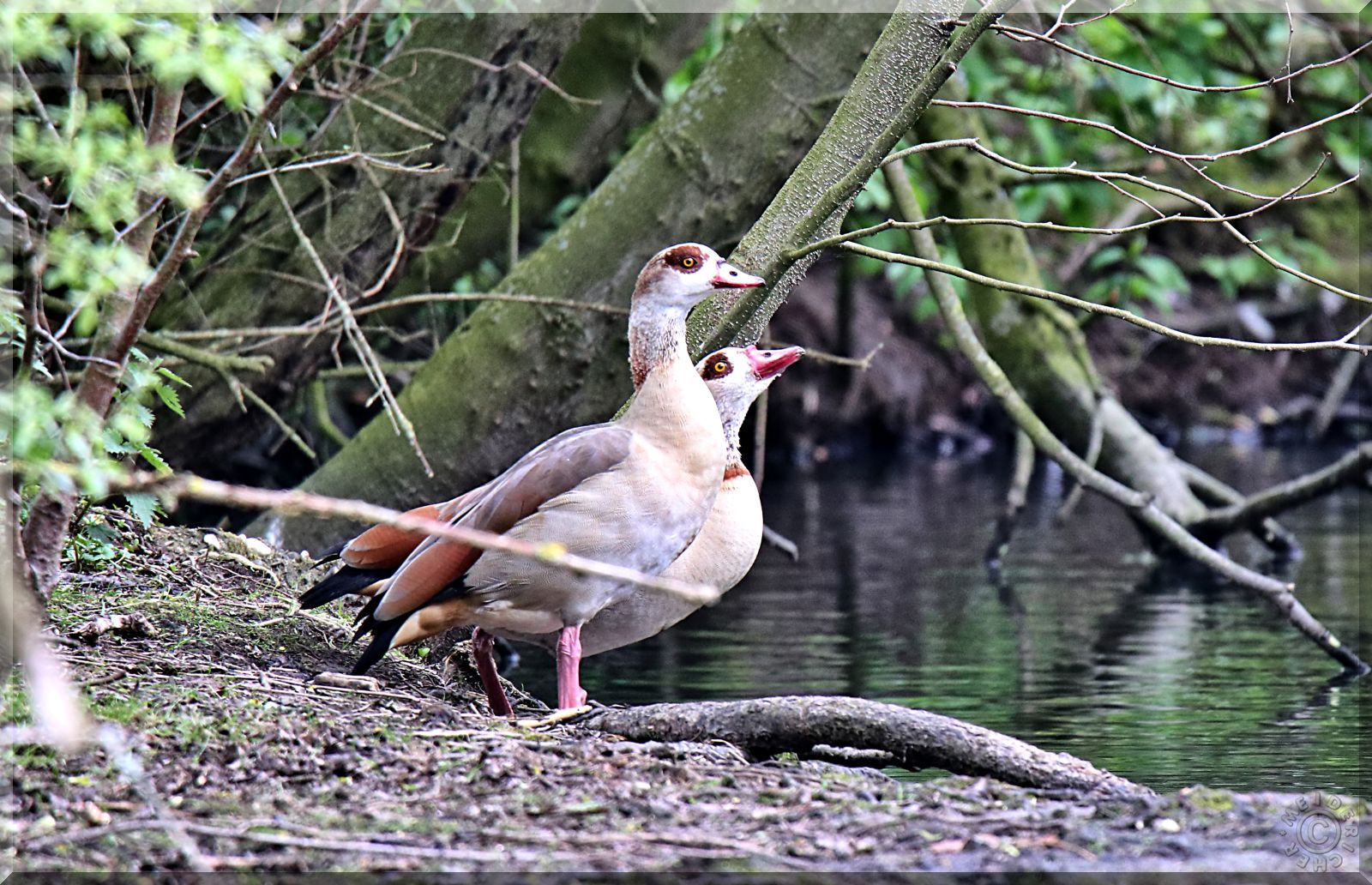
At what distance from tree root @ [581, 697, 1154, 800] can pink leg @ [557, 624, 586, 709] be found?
0.25 m

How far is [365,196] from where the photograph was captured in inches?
267

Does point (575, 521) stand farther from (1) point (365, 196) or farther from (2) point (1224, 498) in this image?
(2) point (1224, 498)

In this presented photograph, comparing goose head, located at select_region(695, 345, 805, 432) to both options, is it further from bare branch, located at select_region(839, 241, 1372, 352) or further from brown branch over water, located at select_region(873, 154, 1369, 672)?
brown branch over water, located at select_region(873, 154, 1369, 672)

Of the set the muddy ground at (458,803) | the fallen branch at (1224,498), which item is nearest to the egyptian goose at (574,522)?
the muddy ground at (458,803)

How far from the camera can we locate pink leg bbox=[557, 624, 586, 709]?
4.42 m

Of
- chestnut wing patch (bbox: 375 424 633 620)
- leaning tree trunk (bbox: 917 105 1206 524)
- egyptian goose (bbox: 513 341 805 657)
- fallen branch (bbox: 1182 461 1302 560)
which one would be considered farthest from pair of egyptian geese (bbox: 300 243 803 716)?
fallen branch (bbox: 1182 461 1302 560)

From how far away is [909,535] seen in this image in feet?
37.6

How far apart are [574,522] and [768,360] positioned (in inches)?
59.0

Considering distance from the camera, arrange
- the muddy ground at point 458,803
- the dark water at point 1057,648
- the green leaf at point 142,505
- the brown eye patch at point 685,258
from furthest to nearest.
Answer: the dark water at point 1057,648 → the brown eye patch at point 685,258 → the green leaf at point 142,505 → the muddy ground at point 458,803

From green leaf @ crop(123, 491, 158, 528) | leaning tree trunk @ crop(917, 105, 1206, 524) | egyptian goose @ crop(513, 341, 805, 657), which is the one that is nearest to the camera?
green leaf @ crop(123, 491, 158, 528)

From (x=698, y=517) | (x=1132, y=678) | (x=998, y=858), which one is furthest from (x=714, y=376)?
(x=998, y=858)

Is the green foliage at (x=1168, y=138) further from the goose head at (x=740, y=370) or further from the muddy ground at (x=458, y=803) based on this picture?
the muddy ground at (x=458, y=803)

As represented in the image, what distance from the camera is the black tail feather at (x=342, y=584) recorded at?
4477mm

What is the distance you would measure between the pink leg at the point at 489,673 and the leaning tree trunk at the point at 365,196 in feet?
8.16
